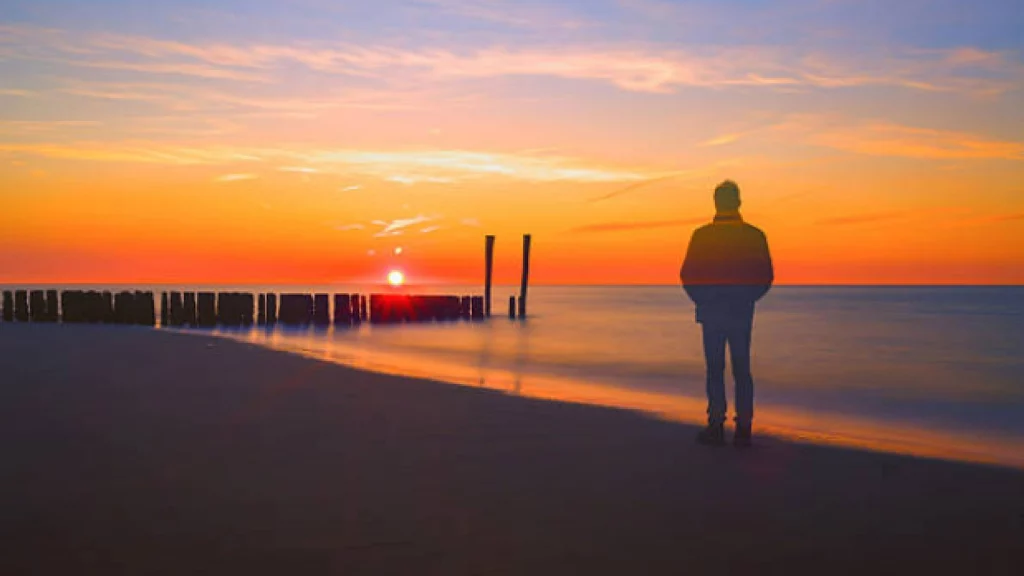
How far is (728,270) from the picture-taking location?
21.4 ft

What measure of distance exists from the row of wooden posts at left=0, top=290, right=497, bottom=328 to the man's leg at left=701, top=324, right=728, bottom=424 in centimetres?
2249

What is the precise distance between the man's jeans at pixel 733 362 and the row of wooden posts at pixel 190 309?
73.9 ft

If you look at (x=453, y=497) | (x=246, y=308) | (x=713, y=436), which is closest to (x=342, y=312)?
(x=246, y=308)

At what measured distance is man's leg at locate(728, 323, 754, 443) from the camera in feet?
21.5

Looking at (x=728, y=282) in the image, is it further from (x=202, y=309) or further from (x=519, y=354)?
(x=202, y=309)

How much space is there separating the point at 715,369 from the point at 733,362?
0.50 feet

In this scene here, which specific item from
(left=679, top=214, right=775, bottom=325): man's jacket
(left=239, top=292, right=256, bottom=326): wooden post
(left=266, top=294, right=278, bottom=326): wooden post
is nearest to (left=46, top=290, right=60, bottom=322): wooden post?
(left=239, top=292, right=256, bottom=326): wooden post

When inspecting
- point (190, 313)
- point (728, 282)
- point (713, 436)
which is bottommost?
point (190, 313)

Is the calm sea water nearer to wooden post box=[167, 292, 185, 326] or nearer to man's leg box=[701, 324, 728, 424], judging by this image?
man's leg box=[701, 324, 728, 424]

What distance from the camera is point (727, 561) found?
3732 millimetres

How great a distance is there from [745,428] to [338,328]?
26.6 metres

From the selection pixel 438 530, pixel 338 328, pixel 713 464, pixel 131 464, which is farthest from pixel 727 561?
pixel 338 328

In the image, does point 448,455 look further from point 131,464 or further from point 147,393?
point 147,393

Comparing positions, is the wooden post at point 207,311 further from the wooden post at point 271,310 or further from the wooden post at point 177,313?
the wooden post at point 271,310
